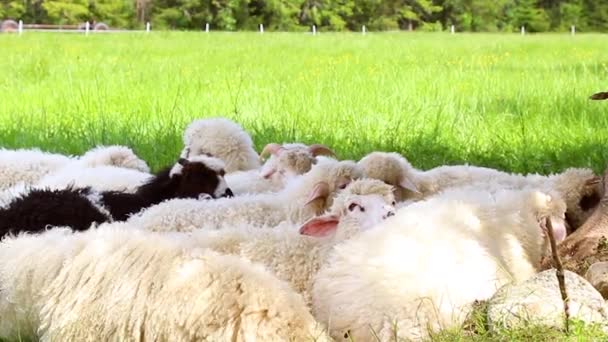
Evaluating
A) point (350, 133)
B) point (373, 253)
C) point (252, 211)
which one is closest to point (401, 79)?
point (350, 133)

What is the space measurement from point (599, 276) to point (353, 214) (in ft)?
3.95

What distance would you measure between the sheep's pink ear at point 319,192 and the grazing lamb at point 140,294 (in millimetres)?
1566

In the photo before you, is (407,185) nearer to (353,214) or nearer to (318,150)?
(318,150)

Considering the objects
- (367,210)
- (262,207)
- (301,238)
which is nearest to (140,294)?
(301,238)

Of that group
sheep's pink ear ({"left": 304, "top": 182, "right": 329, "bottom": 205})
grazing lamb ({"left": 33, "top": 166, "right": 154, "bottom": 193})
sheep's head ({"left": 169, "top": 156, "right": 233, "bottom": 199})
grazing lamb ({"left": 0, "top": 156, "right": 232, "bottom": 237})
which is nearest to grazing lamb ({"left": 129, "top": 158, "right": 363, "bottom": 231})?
sheep's pink ear ({"left": 304, "top": 182, "right": 329, "bottom": 205})

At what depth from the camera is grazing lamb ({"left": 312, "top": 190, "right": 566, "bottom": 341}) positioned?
320 cm

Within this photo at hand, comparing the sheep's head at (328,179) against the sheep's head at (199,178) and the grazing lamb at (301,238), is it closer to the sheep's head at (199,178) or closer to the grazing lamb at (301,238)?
the grazing lamb at (301,238)

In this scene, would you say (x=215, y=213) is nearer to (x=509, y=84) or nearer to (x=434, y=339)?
(x=434, y=339)

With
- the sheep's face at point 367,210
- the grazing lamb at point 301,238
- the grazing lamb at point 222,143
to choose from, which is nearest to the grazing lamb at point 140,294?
the grazing lamb at point 301,238

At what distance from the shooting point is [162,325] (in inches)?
121

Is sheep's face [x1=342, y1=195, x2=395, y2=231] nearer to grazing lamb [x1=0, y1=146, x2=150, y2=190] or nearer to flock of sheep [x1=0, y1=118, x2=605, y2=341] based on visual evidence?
flock of sheep [x1=0, y1=118, x2=605, y2=341]

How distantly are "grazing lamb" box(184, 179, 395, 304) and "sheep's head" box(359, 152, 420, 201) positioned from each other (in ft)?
3.44

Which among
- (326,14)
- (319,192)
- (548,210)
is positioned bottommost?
(326,14)

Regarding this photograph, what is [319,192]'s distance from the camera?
4984mm
